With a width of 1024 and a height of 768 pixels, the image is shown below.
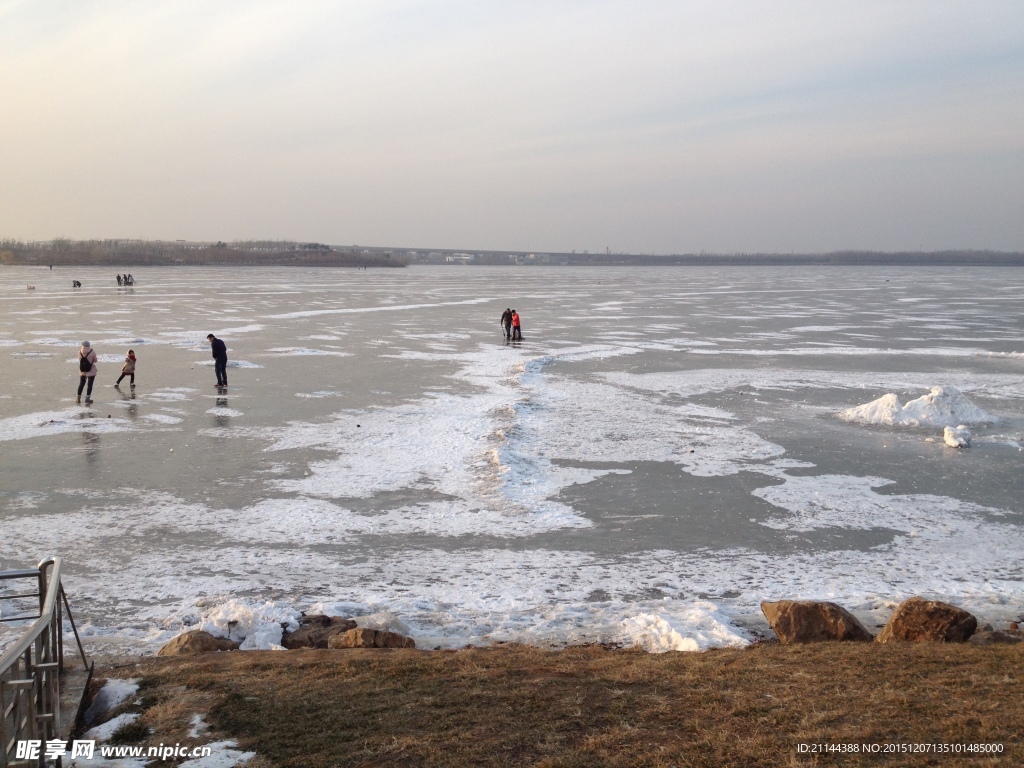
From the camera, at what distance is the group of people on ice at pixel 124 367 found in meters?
17.4

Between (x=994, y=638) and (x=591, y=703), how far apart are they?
388 cm

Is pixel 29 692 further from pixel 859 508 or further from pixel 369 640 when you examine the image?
pixel 859 508

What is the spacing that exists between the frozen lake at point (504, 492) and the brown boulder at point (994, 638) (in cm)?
88

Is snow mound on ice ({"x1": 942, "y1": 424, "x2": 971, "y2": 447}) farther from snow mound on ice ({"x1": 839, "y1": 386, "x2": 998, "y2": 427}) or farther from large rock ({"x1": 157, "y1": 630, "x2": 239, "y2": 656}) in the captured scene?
large rock ({"x1": 157, "y1": 630, "x2": 239, "y2": 656})

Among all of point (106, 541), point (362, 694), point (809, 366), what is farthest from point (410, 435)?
point (809, 366)

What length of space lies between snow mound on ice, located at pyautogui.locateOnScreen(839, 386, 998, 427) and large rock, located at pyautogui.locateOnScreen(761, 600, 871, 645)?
32.5 feet

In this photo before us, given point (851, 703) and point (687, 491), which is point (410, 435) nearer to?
point (687, 491)

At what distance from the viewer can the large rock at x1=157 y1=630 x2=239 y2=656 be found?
6898 millimetres

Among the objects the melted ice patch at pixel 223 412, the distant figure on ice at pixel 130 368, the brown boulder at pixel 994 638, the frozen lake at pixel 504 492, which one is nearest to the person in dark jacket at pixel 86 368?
the frozen lake at pixel 504 492

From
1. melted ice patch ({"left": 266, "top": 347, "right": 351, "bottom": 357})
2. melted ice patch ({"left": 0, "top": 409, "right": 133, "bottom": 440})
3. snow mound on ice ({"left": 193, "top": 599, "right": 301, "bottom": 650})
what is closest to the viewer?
snow mound on ice ({"left": 193, "top": 599, "right": 301, "bottom": 650})

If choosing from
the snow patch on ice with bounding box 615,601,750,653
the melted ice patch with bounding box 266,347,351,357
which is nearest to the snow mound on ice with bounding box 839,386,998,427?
the snow patch on ice with bounding box 615,601,750,653

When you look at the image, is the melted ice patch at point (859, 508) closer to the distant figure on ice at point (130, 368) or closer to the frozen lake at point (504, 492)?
the frozen lake at point (504, 492)

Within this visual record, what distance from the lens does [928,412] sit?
1603cm

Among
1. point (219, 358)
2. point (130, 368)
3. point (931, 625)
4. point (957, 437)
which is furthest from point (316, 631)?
point (130, 368)
